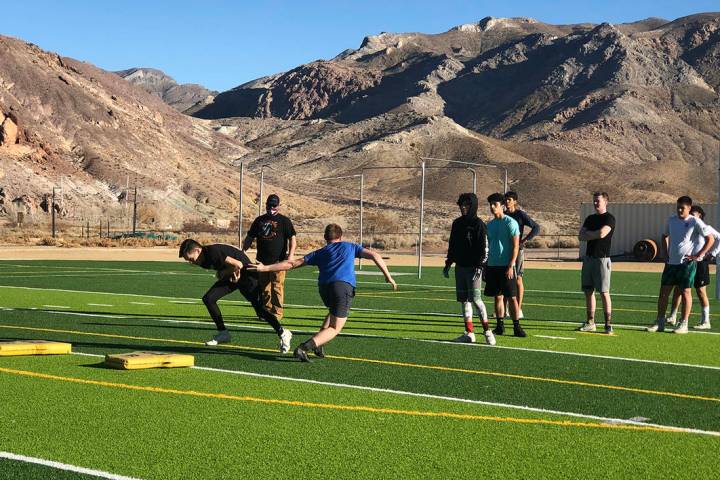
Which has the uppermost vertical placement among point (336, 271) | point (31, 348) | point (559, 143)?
point (559, 143)

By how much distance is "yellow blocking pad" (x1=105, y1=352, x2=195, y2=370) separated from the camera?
11.6 metres

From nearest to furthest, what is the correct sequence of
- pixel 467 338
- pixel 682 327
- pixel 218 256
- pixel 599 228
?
pixel 218 256, pixel 467 338, pixel 599 228, pixel 682 327

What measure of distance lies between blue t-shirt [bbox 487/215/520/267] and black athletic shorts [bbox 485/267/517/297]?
0.09 m

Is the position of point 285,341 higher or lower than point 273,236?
lower

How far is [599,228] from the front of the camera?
15.9 m

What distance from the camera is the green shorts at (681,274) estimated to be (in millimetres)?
16109

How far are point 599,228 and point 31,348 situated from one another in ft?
25.6

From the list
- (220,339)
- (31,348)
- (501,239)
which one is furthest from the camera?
(501,239)

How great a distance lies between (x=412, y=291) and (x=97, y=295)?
7565 mm

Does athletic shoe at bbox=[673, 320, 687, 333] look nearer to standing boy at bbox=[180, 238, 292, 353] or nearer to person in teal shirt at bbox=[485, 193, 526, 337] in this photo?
person in teal shirt at bbox=[485, 193, 526, 337]

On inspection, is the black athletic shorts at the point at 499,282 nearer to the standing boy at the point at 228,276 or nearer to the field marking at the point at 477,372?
the field marking at the point at 477,372

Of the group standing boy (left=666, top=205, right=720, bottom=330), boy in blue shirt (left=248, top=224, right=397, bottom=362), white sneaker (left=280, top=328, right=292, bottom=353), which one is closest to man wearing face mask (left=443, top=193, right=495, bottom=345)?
white sneaker (left=280, top=328, right=292, bottom=353)

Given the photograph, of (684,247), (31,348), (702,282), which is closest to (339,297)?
(31,348)

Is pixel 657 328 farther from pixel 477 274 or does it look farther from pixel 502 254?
pixel 477 274
